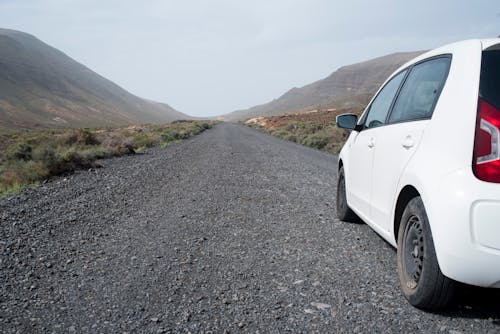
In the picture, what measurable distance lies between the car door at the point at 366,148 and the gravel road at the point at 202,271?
52 cm

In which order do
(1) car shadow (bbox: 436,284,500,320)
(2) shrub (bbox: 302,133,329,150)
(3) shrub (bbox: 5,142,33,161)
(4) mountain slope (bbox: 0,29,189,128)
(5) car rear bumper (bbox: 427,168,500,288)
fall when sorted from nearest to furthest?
(5) car rear bumper (bbox: 427,168,500,288)
(1) car shadow (bbox: 436,284,500,320)
(3) shrub (bbox: 5,142,33,161)
(2) shrub (bbox: 302,133,329,150)
(4) mountain slope (bbox: 0,29,189,128)

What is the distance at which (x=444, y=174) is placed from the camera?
268cm

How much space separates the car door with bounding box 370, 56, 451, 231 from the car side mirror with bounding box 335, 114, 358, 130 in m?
1.11

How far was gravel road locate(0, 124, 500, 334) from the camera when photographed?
2934mm

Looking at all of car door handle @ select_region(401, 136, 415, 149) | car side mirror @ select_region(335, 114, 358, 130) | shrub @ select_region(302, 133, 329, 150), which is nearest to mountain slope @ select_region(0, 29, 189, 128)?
shrub @ select_region(302, 133, 329, 150)

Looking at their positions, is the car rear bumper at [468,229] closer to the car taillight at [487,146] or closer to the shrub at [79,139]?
the car taillight at [487,146]

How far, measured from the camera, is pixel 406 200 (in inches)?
130

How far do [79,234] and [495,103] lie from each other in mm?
4468

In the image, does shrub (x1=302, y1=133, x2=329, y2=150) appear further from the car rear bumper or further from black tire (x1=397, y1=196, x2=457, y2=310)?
the car rear bumper

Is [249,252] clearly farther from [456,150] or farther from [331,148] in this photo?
[331,148]

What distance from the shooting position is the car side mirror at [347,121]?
513 cm

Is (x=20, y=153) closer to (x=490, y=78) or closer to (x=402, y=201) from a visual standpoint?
(x=402, y=201)

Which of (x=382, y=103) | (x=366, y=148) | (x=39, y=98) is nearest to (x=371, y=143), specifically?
(x=366, y=148)

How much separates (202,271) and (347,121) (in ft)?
8.10
